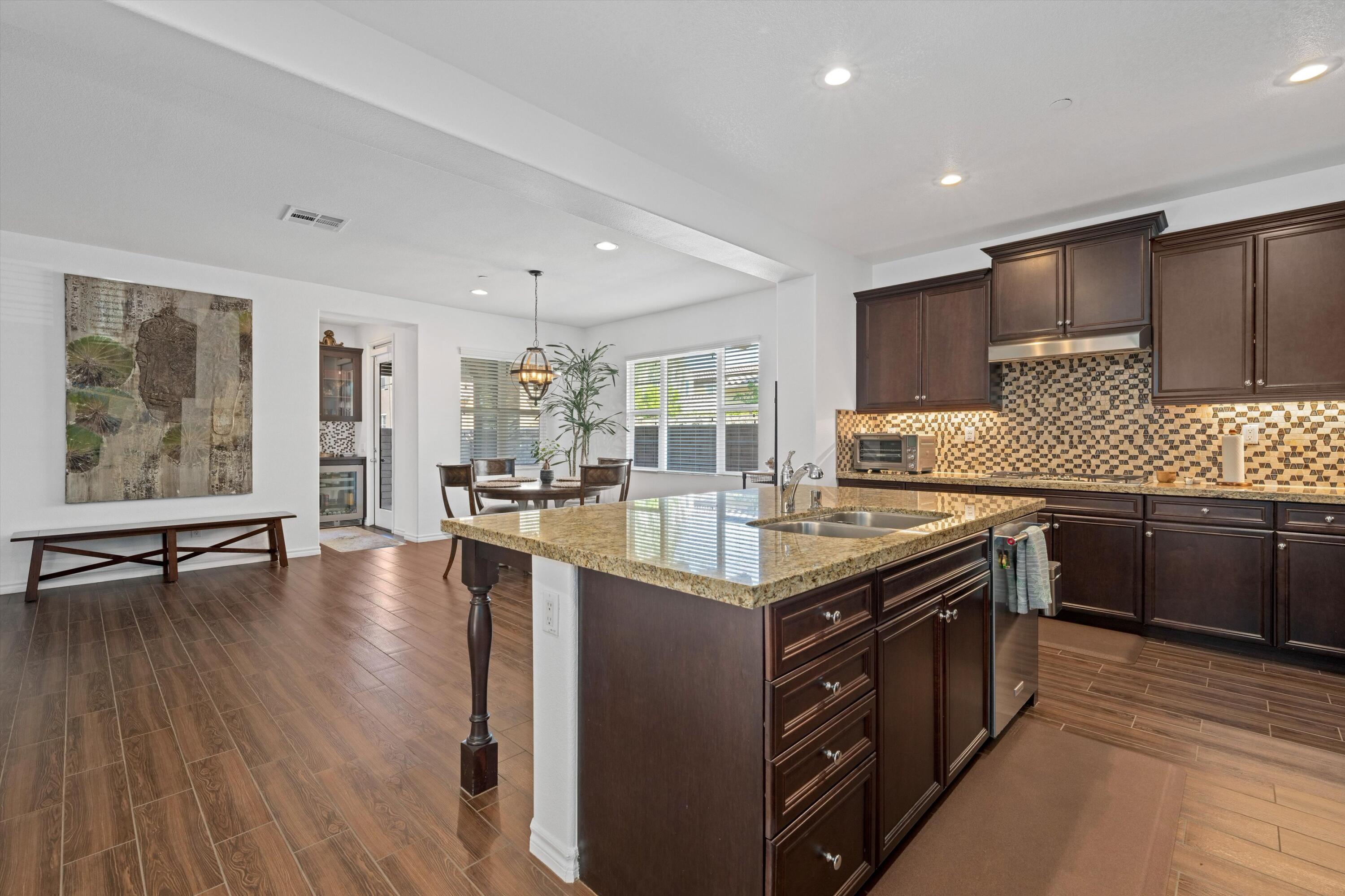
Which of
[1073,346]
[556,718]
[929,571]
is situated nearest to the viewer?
[556,718]

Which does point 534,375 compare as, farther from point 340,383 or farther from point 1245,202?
point 1245,202

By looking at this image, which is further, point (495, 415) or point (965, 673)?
point (495, 415)

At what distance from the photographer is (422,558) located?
19.6 feet

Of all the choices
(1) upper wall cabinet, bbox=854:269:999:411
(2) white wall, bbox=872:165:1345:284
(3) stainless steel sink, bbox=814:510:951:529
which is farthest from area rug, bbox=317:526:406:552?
(2) white wall, bbox=872:165:1345:284

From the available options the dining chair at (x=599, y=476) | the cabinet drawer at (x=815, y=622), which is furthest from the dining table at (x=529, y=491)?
the cabinet drawer at (x=815, y=622)

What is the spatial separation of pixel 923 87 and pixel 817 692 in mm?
2610

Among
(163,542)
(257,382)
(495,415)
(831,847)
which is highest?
(257,382)

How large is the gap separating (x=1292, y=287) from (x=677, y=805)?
14.2ft

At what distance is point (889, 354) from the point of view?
199 inches

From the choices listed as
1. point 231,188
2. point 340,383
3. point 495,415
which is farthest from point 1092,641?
point 340,383

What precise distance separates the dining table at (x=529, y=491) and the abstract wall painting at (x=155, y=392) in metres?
2.34

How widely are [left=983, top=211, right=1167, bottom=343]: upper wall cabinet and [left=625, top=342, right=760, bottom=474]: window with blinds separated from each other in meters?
2.54

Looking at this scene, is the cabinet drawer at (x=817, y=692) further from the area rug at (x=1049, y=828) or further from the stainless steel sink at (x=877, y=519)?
the stainless steel sink at (x=877, y=519)

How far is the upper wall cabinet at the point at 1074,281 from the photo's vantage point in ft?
12.6
